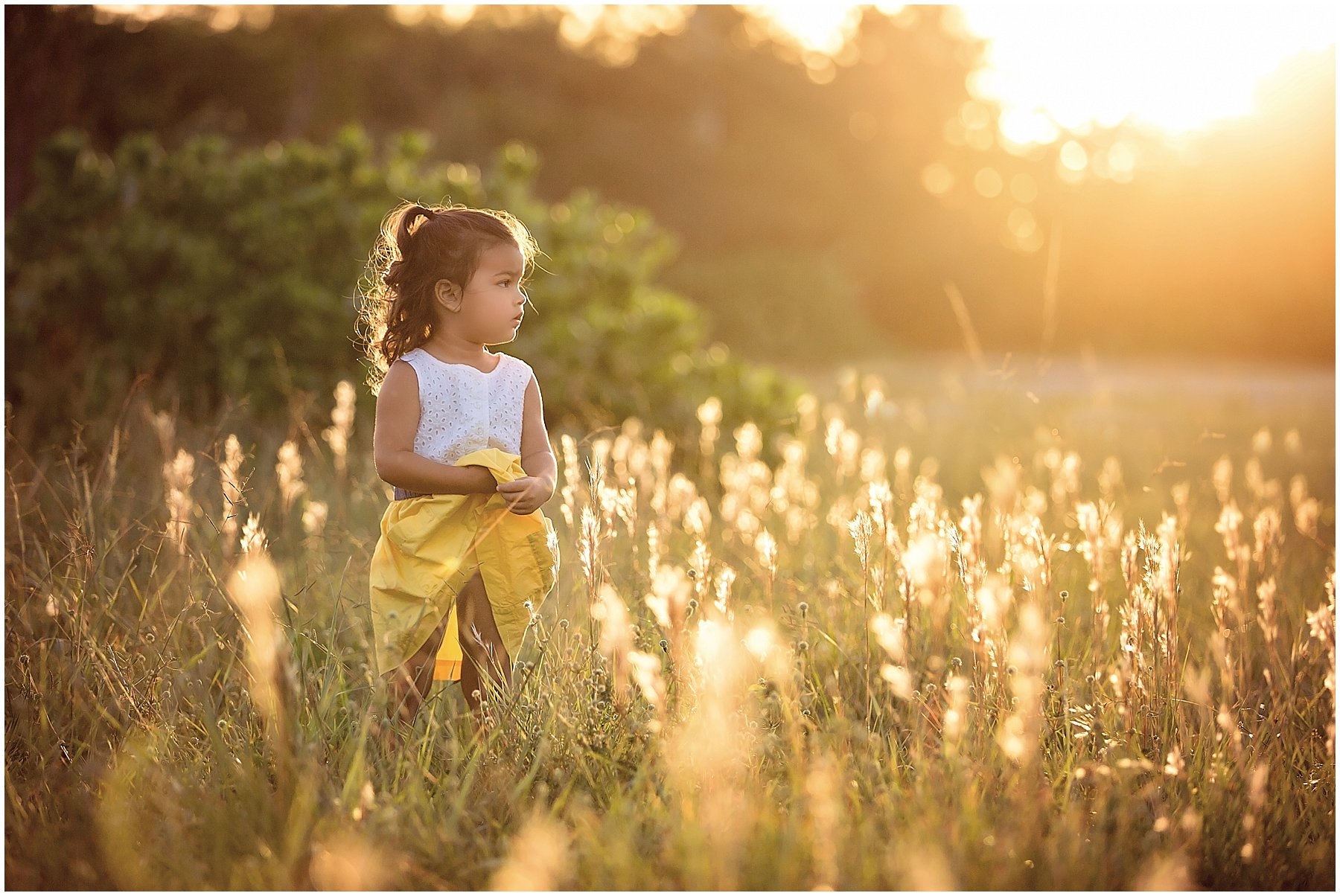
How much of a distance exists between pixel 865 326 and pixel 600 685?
60.0 feet

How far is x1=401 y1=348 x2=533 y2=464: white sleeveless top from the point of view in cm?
219

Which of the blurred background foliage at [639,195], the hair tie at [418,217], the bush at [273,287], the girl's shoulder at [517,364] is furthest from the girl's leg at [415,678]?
the bush at [273,287]

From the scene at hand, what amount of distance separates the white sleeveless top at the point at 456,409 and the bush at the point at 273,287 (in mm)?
2881

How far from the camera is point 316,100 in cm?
1780

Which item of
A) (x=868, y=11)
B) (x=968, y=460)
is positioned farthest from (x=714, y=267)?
(x=968, y=460)

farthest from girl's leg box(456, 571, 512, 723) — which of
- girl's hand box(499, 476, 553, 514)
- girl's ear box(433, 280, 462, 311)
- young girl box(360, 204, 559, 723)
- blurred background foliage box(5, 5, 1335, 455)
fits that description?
blurred background foliage box(5, 5, 1335, 455)

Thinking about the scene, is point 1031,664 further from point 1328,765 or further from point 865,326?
point 865,326

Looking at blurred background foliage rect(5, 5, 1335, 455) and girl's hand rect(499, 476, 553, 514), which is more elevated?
blurred background foliage rect(5, 5, 1335, 455)

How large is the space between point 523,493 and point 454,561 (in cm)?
24

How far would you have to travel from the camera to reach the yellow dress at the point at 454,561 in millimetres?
2129

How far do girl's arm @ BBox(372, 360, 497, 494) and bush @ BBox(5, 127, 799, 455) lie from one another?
3.00 meters

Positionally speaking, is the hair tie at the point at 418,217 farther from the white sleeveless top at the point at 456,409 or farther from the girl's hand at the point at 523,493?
the girl's hand at the point at 523,493

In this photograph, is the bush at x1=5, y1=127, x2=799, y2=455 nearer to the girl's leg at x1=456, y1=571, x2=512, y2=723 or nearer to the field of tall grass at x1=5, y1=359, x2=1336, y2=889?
the field of tall grass at x1=5, y1=359, x2=1336, y2=889

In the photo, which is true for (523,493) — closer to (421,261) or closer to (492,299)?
(492,299)
